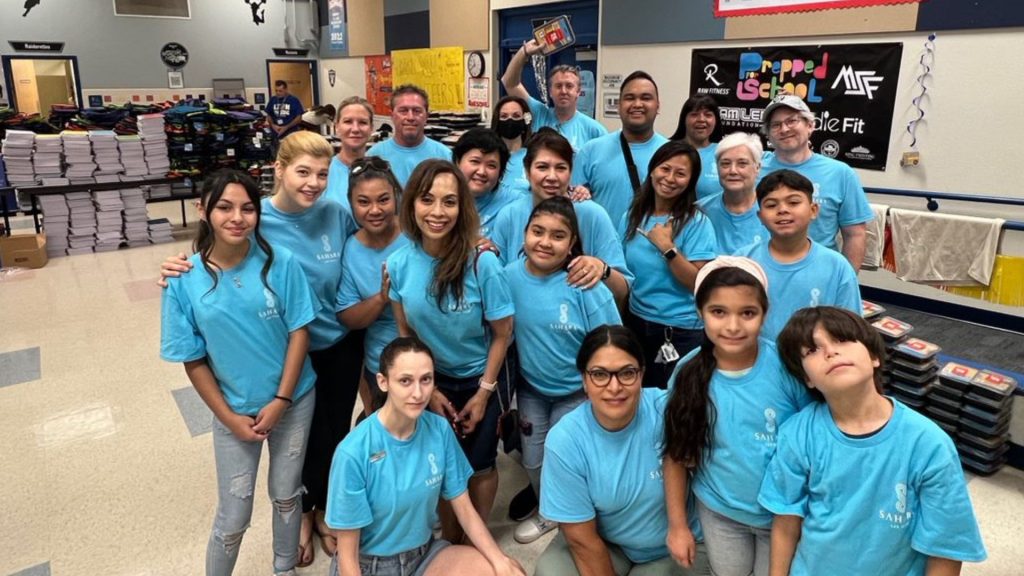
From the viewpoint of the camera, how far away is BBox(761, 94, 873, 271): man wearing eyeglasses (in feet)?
8.95

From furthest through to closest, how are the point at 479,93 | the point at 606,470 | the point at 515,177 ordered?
the point at 479,93, the point at 515,177, the point at 606,470

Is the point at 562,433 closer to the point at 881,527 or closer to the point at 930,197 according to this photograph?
the point at 881,527

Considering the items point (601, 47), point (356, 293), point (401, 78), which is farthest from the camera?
point (401, 78)

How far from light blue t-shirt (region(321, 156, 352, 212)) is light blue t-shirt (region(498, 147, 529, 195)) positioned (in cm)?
65

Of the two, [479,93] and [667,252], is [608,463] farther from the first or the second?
[479,93]

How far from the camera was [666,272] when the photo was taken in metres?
2.44

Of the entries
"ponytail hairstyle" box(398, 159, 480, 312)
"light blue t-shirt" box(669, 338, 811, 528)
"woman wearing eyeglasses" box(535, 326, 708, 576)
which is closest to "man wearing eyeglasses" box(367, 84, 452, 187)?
"ponytail hairstyle" box(398, 159, 480, 312)

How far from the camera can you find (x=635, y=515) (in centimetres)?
187

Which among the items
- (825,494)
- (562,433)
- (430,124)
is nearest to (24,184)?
(430,124)

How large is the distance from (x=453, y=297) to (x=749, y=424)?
0.94 meters

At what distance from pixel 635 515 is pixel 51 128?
7479mm

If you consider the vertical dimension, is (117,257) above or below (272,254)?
below

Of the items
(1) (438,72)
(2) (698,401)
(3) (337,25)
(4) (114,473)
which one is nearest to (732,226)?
(2) (698,401)

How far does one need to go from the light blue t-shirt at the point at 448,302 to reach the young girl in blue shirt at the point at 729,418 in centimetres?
64
